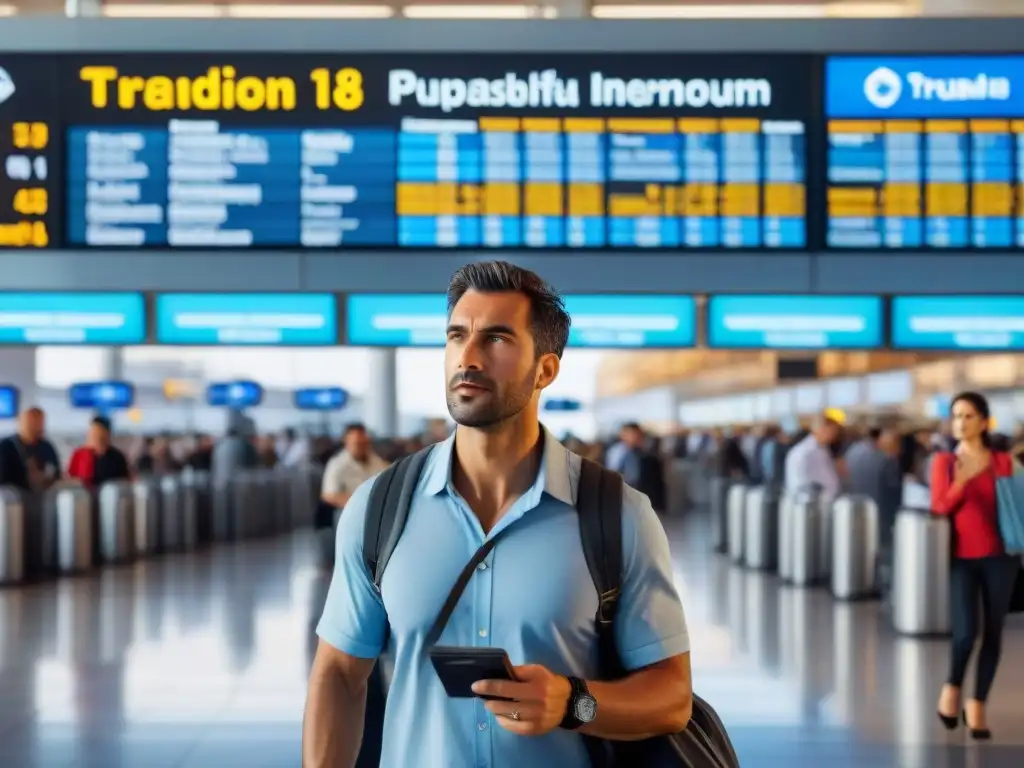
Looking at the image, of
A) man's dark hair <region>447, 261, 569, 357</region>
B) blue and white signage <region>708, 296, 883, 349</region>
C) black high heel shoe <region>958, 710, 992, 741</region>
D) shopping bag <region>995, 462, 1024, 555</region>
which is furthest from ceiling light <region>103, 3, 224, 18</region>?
man's dark hair <region>447, 261, 569, 357</region>

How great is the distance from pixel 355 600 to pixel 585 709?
0.40 m

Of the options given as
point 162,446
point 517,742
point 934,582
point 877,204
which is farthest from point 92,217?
point 162,446

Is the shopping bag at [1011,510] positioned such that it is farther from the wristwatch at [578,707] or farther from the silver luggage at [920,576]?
the wristwatch at [578,707]

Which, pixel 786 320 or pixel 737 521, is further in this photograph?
pixel 737 521

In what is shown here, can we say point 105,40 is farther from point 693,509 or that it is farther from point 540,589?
point 693,509

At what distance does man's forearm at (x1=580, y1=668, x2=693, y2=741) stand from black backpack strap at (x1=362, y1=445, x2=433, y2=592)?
1.12 ft

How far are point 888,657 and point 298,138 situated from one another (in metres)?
5.36

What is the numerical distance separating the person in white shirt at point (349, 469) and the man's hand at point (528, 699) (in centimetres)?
941

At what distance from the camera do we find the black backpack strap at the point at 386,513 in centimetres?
208

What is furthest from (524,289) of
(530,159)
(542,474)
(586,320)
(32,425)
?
(32,425)

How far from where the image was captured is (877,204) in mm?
10516

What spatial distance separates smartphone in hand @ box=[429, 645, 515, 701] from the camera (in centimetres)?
181

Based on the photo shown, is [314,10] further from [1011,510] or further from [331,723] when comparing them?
[331,723]

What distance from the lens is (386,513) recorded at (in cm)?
212
